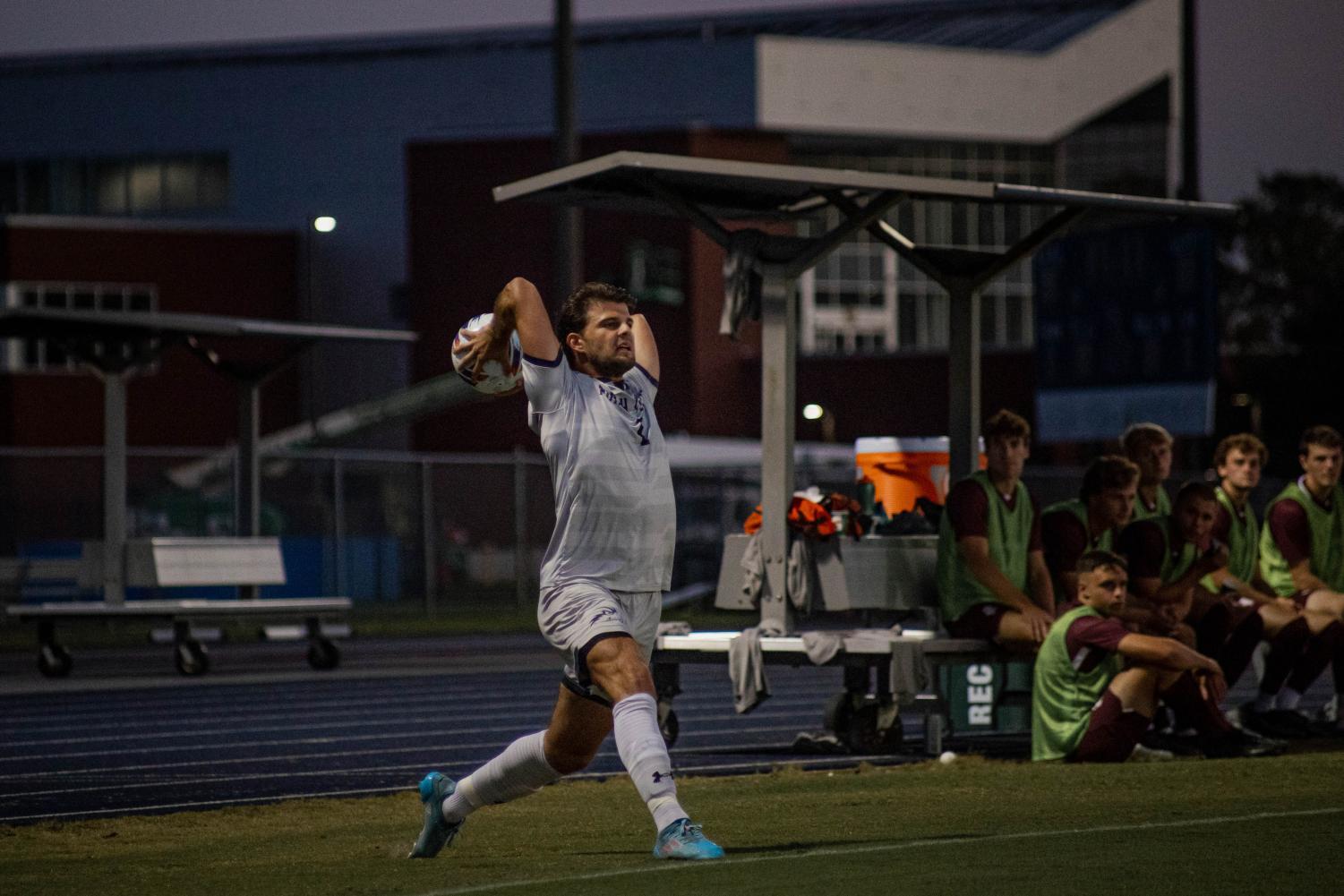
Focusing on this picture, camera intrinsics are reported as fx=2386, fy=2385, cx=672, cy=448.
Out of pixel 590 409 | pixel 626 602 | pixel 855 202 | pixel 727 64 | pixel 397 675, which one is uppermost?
pixel 727 64

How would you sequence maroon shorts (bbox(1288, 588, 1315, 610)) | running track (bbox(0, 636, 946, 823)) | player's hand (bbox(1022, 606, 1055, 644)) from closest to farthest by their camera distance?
running track (bbox(0, 636, 946, 823)) < player's hand (bbox(1022, 606, 1055, 644)) < maroon shorts (bbox(1288, 588, 1315, 610))

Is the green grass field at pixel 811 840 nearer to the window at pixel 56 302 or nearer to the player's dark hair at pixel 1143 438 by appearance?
the player's dark hair at pixel 1143 438

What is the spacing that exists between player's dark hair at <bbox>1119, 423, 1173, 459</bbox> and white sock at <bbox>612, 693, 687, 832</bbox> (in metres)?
7.04

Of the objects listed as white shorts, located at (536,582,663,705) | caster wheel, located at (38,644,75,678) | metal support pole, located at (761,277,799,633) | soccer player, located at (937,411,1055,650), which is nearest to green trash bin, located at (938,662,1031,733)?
soccer player, located at (937,411,1055,650)

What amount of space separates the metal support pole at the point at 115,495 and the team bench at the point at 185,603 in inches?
4.5

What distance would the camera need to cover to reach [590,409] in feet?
25.2

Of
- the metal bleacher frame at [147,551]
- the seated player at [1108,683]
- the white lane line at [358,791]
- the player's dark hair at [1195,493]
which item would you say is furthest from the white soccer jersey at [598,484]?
the metal bleacher frame at [147,551]

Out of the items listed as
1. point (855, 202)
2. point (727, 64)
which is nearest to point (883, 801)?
point (855, 202)

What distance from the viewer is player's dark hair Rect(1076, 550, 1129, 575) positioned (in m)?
12.2

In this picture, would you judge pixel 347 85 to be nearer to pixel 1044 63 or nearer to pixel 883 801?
pixel 1044 63

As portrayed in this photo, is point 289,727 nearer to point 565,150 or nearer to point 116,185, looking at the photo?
point 565,150

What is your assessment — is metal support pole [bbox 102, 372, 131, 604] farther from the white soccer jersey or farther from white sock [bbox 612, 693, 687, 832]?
white sock [bbox 612, 693, 687, 832]

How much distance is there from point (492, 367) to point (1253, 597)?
7703 mm

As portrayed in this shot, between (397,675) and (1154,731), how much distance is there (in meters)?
9.68
